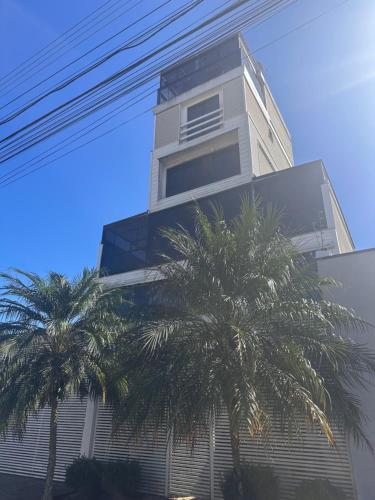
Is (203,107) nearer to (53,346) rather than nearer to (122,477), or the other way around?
(53,346)

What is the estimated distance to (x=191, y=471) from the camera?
1084 cm

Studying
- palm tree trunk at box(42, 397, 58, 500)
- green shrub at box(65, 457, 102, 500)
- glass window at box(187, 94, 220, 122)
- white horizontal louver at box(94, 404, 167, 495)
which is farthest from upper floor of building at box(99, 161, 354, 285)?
green shrub at box(65, 457, 102, 500)

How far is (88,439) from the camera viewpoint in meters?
13.1

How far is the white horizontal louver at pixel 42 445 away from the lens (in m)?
13.6

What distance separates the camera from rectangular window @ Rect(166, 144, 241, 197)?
1769cm

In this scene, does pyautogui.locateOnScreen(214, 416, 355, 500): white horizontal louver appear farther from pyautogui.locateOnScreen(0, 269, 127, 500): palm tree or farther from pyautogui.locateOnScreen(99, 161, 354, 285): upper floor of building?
pyautogui.locateOnScreen(99, 161, 354, 285): upper floor of building

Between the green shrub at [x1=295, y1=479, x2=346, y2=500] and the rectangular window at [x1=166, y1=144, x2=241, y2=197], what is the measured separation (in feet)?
41.2

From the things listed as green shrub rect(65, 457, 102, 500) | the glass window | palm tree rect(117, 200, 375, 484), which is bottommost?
green shrub rect(65, 457, 102, 500)

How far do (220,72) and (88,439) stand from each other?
18.8 meters

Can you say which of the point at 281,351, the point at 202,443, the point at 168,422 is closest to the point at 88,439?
the point at 202,443

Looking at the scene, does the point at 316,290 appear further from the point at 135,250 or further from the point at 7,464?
the point at 7,464

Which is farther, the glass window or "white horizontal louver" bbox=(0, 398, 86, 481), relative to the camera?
the glass window

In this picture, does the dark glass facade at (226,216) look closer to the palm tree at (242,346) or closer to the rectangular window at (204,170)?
the rectangular window at (204,170)

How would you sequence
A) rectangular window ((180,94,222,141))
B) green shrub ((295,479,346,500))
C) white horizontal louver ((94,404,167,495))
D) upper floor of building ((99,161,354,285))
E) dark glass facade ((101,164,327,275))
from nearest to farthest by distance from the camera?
green shrub ((295,479,346,500)) < white horizontal louver ((94,404,167,495)) < upper floor of building ((99,161,354,285)) < dark glass facade ((101,164,327,275)) < rectangular window ((180,94,222,141))
